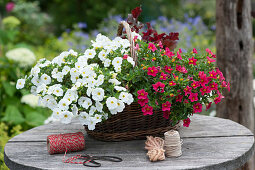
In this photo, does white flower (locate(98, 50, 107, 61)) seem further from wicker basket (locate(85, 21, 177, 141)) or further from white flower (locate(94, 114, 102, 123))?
white flower (locate(94, 114, 102, 123))

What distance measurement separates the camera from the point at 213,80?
1.59 m

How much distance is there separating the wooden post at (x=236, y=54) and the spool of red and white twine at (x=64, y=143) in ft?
4.97

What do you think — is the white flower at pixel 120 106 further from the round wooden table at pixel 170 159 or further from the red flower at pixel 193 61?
the red flower at pixel 193 61

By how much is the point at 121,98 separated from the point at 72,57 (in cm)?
38

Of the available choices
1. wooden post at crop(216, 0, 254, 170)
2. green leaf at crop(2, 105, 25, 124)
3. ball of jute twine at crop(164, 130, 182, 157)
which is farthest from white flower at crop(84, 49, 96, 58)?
green leaf at crop(2, 105, 25, 124)

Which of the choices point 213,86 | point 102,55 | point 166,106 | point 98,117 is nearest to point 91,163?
Answer: point 98,117

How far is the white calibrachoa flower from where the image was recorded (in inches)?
59.2

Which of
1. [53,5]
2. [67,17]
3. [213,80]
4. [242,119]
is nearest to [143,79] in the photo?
[213,80]

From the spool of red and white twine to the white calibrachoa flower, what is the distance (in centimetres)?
12

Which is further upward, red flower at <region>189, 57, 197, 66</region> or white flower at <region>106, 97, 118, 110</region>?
red flower at <region>189, 57, 197, 66</region>

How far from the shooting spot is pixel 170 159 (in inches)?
59.1

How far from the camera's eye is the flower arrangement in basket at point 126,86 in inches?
59.8

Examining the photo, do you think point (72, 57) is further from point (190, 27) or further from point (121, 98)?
point (190, 27)

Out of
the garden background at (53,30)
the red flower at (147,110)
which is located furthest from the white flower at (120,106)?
the garden background at (53,30)
